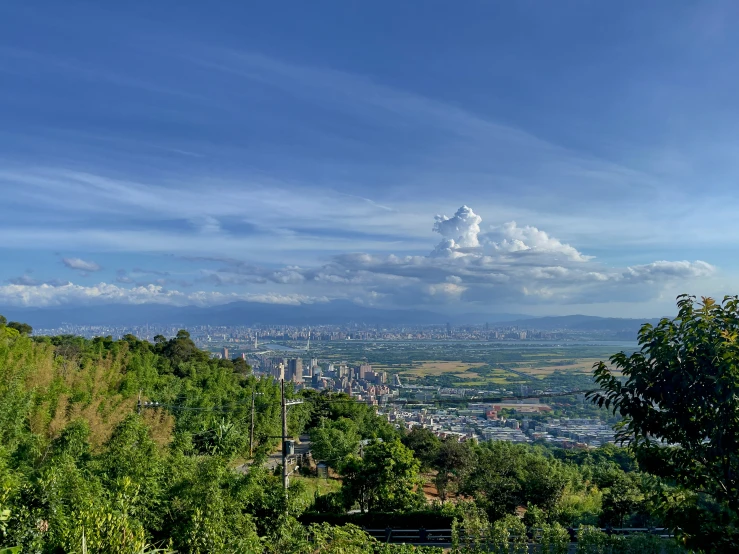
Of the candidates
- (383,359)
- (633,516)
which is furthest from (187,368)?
(383,359)

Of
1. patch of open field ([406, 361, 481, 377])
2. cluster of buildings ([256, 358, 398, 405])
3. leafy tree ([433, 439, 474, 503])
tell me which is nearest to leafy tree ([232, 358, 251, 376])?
cluster of buildings ([256, 358, 398, 405])

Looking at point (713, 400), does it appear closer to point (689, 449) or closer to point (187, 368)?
point (689, 449)

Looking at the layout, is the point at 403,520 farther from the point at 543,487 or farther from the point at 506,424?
the point at 506,424

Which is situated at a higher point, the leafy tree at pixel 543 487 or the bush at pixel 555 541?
the bush at pixel 555 541

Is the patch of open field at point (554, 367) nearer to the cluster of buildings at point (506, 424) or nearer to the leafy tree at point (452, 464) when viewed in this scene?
the cluster of buildings at point (506, 424)

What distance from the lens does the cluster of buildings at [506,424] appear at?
32.0 meters

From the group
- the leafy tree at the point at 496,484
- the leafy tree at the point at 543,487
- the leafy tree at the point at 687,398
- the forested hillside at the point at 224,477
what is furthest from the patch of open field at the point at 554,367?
the leafy tree at the point at 687,398

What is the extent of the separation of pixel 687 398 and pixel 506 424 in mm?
36282

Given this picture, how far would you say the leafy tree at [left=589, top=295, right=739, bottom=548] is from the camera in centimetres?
401

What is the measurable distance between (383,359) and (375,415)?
131ft

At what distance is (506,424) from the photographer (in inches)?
1501

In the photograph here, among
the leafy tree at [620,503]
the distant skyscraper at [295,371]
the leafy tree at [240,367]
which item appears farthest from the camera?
the distant skyscraper at [295,371]

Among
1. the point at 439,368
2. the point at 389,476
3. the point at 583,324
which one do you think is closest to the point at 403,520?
the point at 389,476

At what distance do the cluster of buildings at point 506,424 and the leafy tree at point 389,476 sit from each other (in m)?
11.4
